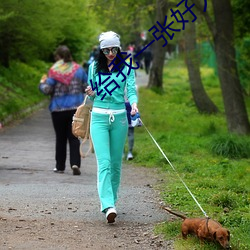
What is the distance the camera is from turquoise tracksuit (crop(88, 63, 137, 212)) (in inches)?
290

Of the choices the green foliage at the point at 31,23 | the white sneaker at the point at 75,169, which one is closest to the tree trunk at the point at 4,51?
the green foliage at the point at 31,23

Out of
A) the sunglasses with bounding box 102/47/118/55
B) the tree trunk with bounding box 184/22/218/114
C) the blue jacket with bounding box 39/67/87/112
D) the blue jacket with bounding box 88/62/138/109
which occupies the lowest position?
the tree trunk with bounding box 184/22/218/114

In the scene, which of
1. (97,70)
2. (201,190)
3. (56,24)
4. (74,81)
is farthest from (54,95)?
(56,24)

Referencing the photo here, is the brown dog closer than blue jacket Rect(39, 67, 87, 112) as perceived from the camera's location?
Yes

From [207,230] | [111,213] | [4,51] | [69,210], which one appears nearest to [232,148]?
[69,210]

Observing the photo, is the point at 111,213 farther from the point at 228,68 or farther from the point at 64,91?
the point at 228,68

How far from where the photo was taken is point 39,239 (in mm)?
6684

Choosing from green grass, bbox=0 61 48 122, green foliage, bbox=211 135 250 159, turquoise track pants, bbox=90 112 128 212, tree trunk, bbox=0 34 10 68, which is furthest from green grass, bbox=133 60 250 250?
tree trunk, bbox=0 34 10 68

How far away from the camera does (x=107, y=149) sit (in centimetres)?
743

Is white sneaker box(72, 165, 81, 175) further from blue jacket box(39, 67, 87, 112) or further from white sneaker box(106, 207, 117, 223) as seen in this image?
white sneaker box(106, 207, 117, 223)

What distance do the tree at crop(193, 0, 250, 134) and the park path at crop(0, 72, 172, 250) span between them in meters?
4.64

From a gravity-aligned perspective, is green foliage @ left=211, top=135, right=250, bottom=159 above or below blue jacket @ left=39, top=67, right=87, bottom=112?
below

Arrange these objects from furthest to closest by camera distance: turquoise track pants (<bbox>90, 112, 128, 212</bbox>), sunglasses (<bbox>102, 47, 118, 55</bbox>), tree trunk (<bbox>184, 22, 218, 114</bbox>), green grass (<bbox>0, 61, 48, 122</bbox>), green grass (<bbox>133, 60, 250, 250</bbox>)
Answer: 1. tree trunk (<bbox>184, 22, 218, 114</bbox>)
2. green grass (<bbox>0, 61, 48, 122</bbox>)
3. sunglasses (<bbox>102, 47, 118, 55</bbox>)
4. turquoise track pants (<bbox>90, 112, 128, 212</bbox>)
5. green grass (<bbox>133, 60, 250, 250</bbox>)

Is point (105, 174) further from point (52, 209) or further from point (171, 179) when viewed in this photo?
point (171, 179)
